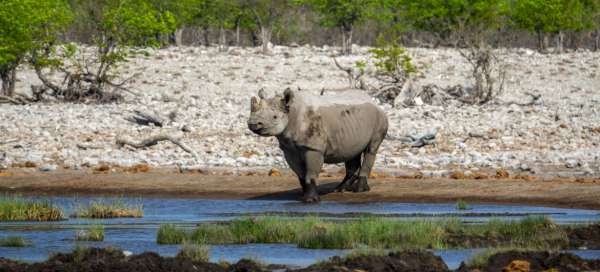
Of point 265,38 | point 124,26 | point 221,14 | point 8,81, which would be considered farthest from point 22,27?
point 221,14

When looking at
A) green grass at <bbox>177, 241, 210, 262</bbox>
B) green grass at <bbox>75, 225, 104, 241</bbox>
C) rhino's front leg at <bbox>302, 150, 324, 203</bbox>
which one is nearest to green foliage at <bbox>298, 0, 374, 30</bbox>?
rhino's front leg at <bbox>302, 150, 324, 203</bbox>

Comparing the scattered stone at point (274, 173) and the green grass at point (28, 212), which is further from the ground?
the scattered stone at point (274, 173)

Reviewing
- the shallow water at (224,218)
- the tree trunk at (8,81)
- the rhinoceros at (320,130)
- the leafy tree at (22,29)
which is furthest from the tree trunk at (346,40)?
the shallow water at (224,218)

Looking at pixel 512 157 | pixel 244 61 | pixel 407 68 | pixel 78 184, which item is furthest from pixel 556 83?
pixel 78 184

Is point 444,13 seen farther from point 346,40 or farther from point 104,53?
point 104,53

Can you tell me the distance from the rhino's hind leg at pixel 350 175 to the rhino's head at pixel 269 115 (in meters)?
2.15

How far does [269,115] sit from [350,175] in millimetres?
2747

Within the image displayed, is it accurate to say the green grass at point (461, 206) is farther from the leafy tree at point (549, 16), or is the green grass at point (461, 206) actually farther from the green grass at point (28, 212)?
the leafy tree at point (549, 16)

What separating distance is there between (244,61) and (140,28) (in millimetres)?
10493

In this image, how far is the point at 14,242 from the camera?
581 inches

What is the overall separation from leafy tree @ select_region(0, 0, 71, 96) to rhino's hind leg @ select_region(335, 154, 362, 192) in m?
19.6

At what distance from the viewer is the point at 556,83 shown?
46.3 meters

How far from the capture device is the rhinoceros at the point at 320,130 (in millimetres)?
19406

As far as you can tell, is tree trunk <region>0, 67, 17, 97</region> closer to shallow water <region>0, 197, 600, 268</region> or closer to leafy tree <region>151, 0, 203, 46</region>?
shallow water <region>0, 197, 600, 268</region>
